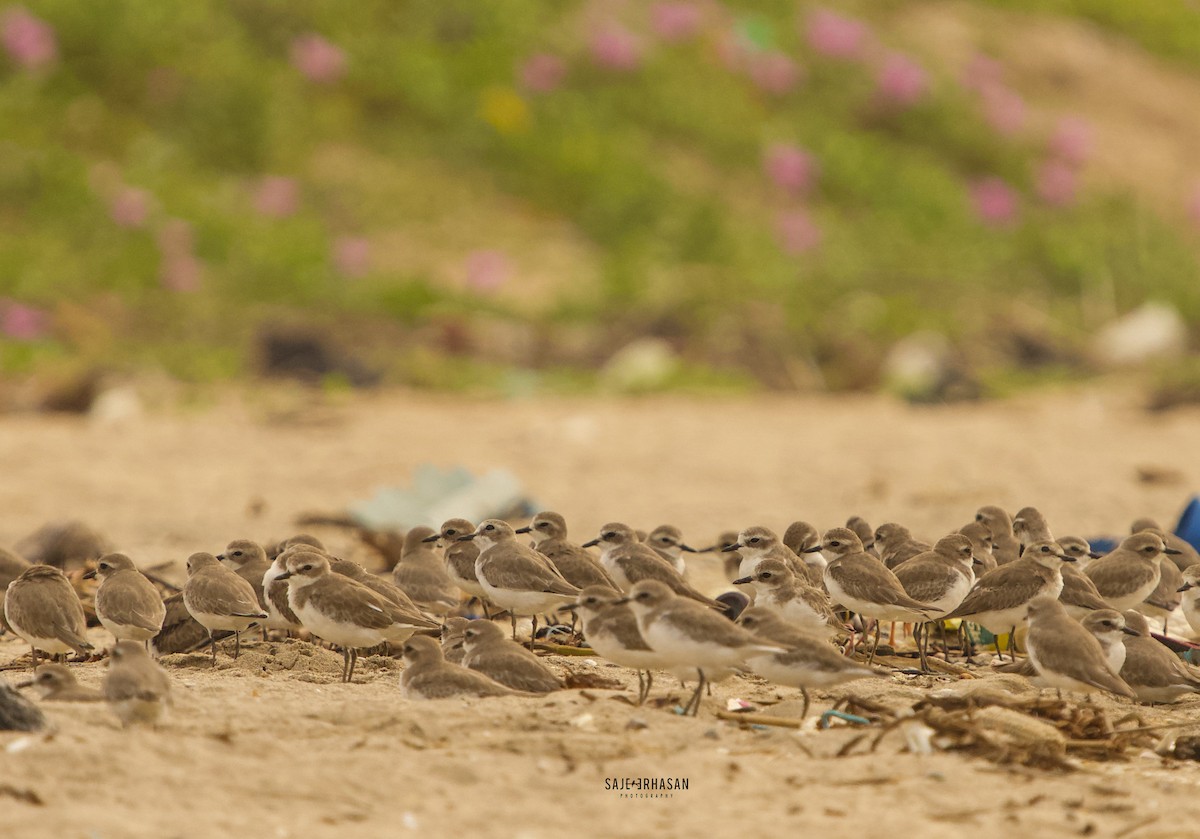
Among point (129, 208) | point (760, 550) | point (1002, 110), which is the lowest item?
point (760, 550)

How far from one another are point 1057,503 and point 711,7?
1400 centimetres

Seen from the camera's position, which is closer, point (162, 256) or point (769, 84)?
point (162, 256)

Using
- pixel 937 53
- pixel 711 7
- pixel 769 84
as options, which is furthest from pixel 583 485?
pixel 937 53

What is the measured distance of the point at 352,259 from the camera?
56.8 feet

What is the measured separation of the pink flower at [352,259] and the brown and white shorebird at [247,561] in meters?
10.4

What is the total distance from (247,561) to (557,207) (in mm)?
12410

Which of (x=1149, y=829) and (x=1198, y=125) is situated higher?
(x=1198, y=125)

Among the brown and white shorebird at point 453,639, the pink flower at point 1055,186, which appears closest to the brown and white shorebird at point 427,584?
the brown and white shorebird at point 453,639

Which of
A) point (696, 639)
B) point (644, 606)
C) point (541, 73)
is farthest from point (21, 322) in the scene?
point (696, 639)

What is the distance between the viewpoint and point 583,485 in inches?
448

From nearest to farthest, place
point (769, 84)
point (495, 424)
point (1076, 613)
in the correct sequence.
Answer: point (1076, 613), point (495, 424), point (769, 84)

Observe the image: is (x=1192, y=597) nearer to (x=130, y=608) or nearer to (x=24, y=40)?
(x=130, y=608)

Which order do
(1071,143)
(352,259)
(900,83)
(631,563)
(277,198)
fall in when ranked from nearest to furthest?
(631,563) < (352,259) < (277,198) < (900,83) < (1071,143)

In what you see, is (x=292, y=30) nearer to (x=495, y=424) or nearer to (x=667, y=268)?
(x=667, y=268)
